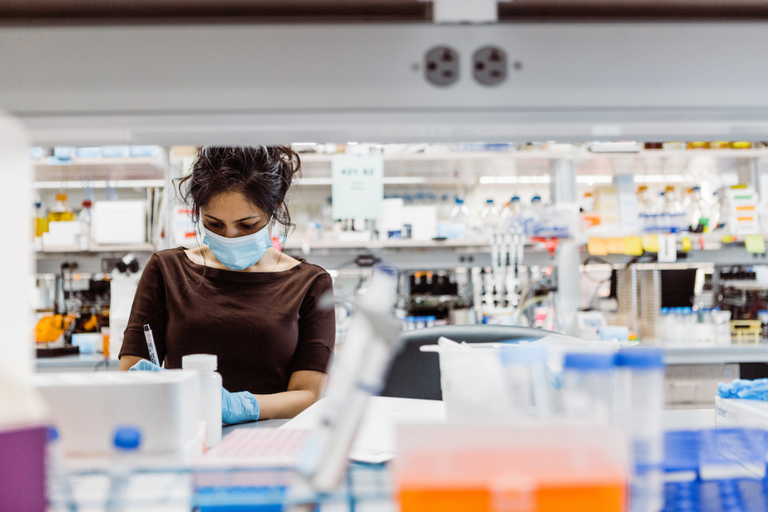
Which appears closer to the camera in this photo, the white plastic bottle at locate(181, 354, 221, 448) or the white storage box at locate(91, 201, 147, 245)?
the white plastic bottle at locate(181, 354, 221, 448)

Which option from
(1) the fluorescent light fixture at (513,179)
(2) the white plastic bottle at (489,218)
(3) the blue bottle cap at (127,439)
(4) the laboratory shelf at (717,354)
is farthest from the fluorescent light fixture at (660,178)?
(3) the blue bottle cap at (127,439)

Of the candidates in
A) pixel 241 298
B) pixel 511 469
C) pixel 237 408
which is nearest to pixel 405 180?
pixel 241 298

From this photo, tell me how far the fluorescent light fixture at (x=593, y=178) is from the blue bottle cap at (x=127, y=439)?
334cm

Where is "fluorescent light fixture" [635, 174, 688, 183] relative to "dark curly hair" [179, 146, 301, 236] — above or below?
above

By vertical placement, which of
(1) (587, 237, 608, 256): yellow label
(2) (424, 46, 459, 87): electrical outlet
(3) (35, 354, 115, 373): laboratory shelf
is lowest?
(3) (35, 354, 115, 373): laboratory shelf

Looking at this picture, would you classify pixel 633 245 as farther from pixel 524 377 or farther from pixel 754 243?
pixel 524 377

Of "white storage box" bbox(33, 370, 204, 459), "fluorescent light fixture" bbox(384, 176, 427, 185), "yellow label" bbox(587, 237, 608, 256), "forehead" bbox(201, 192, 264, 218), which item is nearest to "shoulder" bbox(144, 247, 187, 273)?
"forehead" bbox(201, 192, 264, 218)

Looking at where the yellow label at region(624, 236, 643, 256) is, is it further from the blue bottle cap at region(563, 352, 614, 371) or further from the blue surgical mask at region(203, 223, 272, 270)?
the blue bottle cap at region(563, 352, 614, 371)

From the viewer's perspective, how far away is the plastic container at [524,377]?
0.48 meters

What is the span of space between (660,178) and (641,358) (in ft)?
Result: 11.5

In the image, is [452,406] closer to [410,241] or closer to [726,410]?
[726,410]

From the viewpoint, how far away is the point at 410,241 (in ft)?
9.40

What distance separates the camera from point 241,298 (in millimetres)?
1605

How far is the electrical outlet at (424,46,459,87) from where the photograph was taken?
20.1 inches
